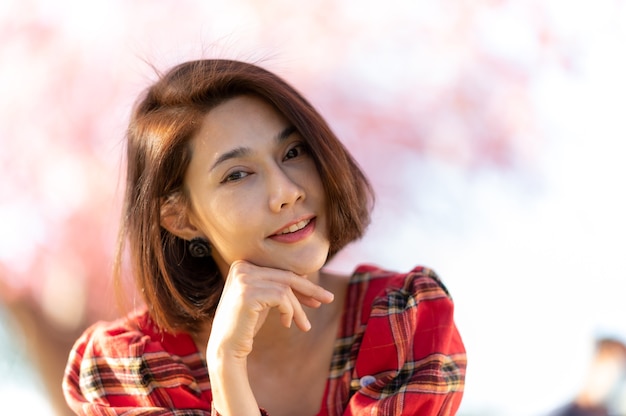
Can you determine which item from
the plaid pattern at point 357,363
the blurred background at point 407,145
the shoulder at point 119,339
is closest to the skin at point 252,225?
the plaid pattern at point 357,363

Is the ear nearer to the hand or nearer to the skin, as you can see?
the skin

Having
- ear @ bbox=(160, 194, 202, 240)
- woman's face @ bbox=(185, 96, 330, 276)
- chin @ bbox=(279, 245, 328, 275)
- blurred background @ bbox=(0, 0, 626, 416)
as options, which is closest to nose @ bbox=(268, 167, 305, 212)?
woman's face @ bbox=(185, 96, 330, 276)

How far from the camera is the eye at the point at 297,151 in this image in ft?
5.26

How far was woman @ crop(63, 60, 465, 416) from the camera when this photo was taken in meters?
1.52

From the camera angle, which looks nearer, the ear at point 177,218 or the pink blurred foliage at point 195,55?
the ear at point 177,218

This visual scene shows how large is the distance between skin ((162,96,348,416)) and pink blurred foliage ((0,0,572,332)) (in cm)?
73

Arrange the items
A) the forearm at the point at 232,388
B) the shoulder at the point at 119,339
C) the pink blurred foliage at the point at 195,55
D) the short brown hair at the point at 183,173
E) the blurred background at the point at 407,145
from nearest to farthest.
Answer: the forearm at the point at 232,388
the short brown hair at the point at 183,173
the shoulder at the point at 119,339
the blurred background at the point at 407,145
the pink blurred foliage at the point at 195,55

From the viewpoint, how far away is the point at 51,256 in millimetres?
2270

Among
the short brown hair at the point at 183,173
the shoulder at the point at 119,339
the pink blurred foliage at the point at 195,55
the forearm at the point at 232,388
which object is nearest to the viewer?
the forearm at the point at 232,388

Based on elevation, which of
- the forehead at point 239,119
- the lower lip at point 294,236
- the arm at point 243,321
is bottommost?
the arm at point 243,321

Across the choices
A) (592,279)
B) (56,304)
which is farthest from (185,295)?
(592,279)

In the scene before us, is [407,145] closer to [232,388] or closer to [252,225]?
[252,225]

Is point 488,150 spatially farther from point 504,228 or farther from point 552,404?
point 552,404

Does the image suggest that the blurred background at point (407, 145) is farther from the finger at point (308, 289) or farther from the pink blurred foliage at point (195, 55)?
the finger at point (308, 289)
